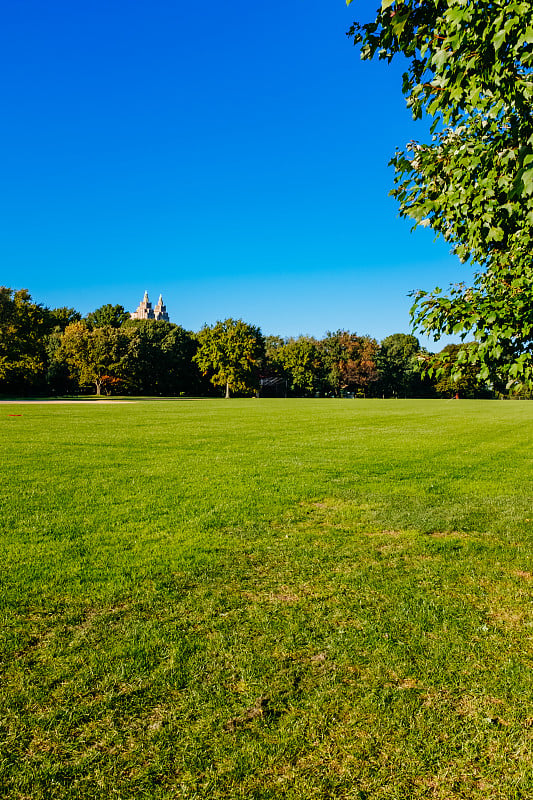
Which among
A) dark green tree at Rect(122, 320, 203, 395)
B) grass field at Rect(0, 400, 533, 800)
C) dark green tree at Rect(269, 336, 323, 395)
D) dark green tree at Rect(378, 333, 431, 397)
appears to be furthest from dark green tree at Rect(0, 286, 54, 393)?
dark green tree at Rect(378, 333, 431, 397)

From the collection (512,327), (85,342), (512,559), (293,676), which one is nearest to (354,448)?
(512,559)

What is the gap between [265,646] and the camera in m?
3.82

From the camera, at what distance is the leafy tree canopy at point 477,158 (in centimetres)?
358

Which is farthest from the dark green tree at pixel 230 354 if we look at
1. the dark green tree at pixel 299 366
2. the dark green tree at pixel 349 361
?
the dark green tree at pixel 349 361

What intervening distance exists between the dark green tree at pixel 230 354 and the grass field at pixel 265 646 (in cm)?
6715

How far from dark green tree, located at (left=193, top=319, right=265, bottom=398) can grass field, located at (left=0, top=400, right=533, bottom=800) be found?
2644 inches

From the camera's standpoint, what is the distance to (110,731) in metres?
2.89

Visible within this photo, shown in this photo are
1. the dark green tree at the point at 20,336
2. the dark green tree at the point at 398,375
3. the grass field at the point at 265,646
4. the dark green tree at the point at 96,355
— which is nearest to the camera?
the grass field at the point at 265,646

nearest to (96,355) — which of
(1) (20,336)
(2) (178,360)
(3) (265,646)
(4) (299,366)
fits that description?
(1) (20,336)

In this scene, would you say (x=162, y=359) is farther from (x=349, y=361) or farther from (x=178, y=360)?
(x=349, y=361)

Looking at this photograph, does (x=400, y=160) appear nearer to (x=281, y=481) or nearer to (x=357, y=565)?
→ (x=357, y=565)

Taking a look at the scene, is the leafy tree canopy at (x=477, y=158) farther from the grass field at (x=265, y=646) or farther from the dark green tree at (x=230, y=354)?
the dark green tree at (x=230, y=354)

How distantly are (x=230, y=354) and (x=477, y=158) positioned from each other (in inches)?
2834

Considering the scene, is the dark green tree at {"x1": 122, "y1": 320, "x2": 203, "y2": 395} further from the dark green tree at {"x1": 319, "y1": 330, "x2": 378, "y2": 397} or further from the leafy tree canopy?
the leafy tree canopy
